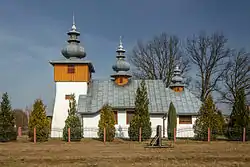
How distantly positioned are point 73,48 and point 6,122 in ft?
28.5

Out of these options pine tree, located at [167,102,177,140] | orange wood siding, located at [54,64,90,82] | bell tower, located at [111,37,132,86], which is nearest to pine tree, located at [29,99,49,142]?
orange wood siding, located at [54,64,90,82]

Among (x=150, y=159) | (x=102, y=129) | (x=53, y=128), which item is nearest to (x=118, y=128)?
(x=102, y=129)

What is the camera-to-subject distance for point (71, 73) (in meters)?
25.4

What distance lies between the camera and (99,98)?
25.5 m

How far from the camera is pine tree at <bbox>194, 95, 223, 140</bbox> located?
2086 cm

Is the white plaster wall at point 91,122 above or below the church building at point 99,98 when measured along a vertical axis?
below

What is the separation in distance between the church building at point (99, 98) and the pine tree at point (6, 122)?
15.5 ft

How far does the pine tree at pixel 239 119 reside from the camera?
20734 millimetres

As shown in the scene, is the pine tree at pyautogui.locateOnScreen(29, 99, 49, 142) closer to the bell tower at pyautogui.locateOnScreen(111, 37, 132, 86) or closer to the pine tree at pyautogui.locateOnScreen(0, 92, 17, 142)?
the pine tree at pyautogui.locateOnScreen(0, 92, 17, 142)

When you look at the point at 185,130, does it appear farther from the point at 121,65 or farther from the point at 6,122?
the point at 6,122

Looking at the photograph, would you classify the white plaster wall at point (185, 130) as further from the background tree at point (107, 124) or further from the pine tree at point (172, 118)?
the background tree at point (107, 124)

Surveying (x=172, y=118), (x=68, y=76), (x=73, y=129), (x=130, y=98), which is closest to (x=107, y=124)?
(x=73, y=129)

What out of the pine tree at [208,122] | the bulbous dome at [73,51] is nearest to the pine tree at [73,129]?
the bulbous dome at [73,51]

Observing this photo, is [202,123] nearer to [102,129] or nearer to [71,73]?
[102,129]
